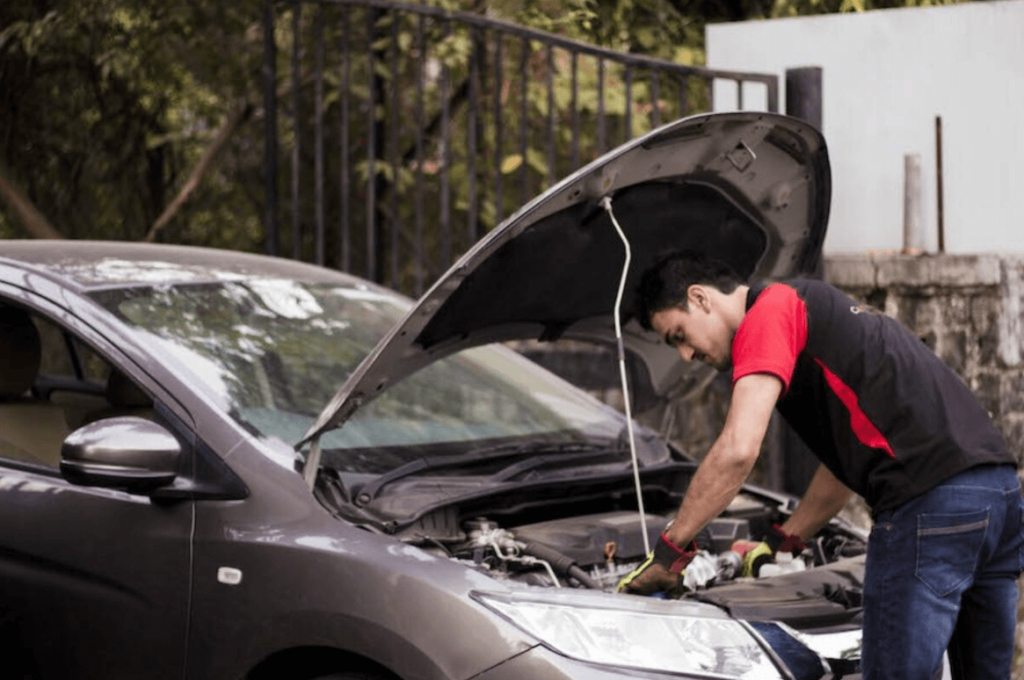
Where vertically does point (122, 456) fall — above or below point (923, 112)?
below

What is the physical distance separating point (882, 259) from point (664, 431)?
2.08 meters

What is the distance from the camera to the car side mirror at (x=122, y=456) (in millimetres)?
4047

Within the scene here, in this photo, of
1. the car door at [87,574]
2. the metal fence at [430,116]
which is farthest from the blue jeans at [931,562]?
the metal fence at [430,116]

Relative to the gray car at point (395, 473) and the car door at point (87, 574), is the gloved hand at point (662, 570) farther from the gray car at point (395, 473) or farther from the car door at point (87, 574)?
the car door at point (87, 574)

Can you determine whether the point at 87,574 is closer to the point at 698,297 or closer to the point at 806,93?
the point at 698,297

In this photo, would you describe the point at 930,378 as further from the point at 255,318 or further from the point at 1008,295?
the point at 1008,295

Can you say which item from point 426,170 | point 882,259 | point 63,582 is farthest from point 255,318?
point 426,170

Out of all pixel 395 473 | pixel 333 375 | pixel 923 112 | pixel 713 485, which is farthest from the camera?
pixel 923 112

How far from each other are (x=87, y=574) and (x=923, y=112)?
4.55 metres

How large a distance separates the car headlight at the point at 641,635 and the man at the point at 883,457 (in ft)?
0.56

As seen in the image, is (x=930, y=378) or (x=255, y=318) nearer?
(x=930, y=378)

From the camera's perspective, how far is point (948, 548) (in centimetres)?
378

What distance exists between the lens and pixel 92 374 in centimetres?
637

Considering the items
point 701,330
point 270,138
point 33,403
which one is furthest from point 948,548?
point 270,138
